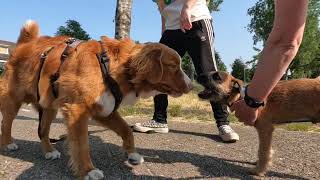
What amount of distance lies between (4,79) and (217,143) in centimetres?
277

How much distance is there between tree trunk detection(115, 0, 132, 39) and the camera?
33.5 feet

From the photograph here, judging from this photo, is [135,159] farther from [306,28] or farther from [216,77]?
[306,28]

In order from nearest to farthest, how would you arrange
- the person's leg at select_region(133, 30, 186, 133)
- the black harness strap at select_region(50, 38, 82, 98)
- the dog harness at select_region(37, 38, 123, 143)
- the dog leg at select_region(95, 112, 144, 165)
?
the dog harness at select_region(37, 38, 123, 143), the black harness strap at select_region(50, 38, 82, 98), the dog leg at select_region(95, 112, 144, 165), the person's leg at select_region(133, 30, 186, 133)

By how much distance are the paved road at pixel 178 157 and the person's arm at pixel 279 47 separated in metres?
1.64

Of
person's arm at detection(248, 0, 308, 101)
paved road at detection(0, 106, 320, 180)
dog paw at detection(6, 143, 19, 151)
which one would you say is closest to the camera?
person's arm at detection(248, 0, 308, 101)

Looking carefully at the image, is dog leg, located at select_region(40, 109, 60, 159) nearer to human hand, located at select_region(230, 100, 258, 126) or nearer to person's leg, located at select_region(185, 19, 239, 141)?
person's leg, located at select_region(185, 19, 239, 141)

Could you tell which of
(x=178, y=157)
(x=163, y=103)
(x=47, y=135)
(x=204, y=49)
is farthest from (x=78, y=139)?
(x=204, y=49)

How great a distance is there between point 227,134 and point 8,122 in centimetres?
273

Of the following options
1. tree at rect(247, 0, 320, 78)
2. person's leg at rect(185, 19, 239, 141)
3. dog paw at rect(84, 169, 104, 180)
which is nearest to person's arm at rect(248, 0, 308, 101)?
dog paw at rect(84, 169, 104, 180)

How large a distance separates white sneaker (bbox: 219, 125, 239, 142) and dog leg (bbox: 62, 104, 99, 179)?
2.24 meters

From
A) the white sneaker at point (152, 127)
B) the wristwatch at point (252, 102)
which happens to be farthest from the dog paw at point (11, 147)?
the wristwatch at point (252, 102)

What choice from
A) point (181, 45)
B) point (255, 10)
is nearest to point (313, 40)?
point (255, 10)

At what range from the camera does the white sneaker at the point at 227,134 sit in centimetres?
544

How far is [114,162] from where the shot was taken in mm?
4367
